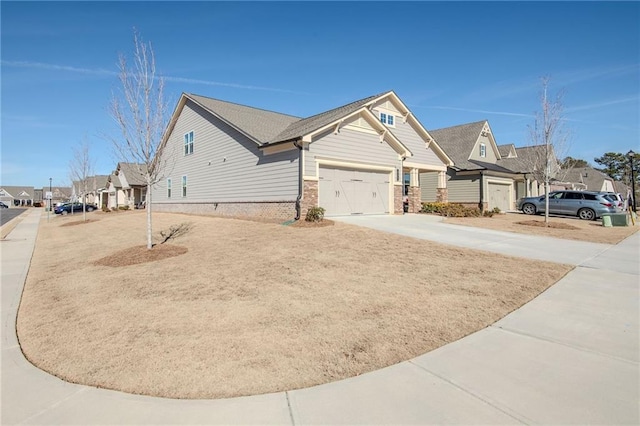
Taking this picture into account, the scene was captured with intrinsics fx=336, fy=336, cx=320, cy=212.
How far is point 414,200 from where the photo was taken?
23109 millimetres

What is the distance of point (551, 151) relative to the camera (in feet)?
60.3

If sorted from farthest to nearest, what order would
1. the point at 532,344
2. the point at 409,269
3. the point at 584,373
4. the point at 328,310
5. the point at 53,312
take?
the point at 409,269
the point at 53,312
the point at 328,310
the point at 532,344
the point at 584,373

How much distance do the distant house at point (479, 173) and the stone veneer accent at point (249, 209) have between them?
1483 cm

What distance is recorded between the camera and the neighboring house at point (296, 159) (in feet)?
52.9

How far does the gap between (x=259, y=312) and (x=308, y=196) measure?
1035 centimetres

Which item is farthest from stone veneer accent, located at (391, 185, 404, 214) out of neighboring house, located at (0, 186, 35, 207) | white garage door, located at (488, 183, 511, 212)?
neighboring house, located at (0, 186, 35, 207)

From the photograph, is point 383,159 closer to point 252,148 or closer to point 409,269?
point 252,148

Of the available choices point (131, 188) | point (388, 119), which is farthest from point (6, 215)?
point (388, 119)

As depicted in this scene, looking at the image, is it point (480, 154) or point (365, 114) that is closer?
point (365, 114)

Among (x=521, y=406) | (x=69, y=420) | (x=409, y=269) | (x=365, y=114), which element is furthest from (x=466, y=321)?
(x=365, y=114)

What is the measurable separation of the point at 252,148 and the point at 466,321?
1548 centimetres

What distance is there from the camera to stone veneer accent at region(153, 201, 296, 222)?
16.0 metres

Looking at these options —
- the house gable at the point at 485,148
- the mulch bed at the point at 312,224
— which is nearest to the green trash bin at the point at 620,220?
the house gable at the point at 485,148

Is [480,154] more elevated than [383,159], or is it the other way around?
[480,154]
